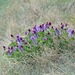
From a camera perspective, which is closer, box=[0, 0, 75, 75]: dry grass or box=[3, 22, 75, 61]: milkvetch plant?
box=[0, 0, 75, 75]: dry grass

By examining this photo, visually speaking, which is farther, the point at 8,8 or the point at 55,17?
the point at 8,8

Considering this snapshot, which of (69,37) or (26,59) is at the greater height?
(69,37)

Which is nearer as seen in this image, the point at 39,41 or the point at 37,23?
the point at 39,41

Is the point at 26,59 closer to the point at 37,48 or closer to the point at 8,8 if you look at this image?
the point at 37,48

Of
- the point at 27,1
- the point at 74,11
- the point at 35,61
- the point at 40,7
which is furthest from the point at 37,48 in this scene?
the point at 27,1
